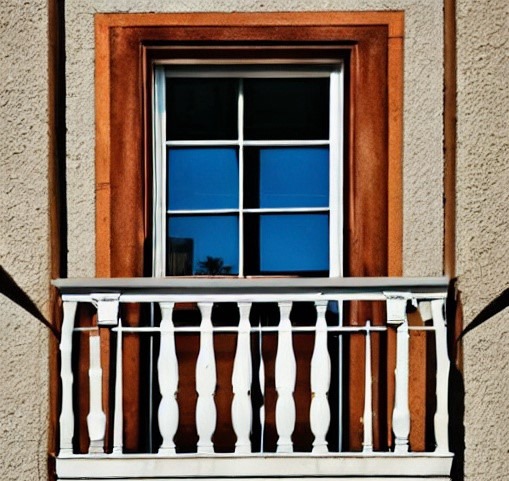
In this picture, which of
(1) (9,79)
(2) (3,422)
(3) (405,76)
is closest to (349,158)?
(3) (405,76)

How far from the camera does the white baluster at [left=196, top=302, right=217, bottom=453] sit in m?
4.97

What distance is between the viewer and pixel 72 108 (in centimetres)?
537

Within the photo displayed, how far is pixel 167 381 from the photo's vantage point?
4.99m

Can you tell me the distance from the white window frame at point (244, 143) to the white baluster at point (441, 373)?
2.36ft

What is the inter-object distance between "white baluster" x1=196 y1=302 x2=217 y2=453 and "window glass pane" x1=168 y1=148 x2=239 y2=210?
818 millimetres

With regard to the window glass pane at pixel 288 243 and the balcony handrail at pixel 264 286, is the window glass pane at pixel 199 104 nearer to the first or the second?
the window glass pane at pixel 288 243

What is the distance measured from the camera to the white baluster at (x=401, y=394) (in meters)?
4.96

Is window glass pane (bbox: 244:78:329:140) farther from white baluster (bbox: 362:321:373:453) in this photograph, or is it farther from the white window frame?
white baluster (bbox: 362:321:373:453)

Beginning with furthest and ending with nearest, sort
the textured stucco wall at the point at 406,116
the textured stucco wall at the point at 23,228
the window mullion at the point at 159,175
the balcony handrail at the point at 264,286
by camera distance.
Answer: the window mullion at the point at 159,175, the textured stucco wall at the point at 406,116, the textured stucco wall at the point at 23,228, the balcony handrail at the point at 264,286

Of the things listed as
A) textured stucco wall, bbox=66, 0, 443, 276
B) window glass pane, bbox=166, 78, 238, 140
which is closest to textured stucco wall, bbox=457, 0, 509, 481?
textured stucco wall, bbox=66, 0, 443, 276

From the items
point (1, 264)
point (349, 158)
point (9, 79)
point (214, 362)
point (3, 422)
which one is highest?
point (9, 79)

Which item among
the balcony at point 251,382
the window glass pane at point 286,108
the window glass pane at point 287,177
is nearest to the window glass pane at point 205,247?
the window glass pane at point 287,177

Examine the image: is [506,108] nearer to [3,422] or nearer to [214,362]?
[214,362]

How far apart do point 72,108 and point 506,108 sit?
2.29 meters
